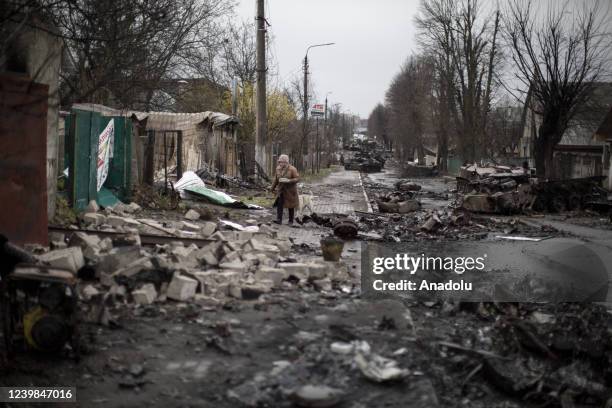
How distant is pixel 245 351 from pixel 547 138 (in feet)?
89.7

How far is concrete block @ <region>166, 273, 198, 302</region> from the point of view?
6.41 metres

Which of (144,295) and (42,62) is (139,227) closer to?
(42,62)

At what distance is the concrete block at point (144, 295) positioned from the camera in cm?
628

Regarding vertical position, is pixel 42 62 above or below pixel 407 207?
above

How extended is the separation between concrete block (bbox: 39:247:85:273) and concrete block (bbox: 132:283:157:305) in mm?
723

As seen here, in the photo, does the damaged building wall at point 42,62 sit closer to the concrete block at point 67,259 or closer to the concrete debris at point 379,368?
the concrete block at point 67,259

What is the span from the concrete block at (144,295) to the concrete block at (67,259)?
72cm

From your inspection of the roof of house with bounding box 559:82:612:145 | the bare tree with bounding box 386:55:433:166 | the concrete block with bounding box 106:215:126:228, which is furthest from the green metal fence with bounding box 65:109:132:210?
the bare tree with bounding box 386:55:433:166

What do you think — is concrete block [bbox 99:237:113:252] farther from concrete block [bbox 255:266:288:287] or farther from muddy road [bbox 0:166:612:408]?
concrete block [bbox 255:266:288:287]

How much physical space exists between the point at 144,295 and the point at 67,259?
99 centimetres

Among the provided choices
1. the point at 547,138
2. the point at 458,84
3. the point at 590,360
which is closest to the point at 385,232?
the point at 590,360

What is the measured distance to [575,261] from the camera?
9.68m

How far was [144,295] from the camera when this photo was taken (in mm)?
6285

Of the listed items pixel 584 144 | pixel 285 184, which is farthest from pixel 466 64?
pixel 285 184
